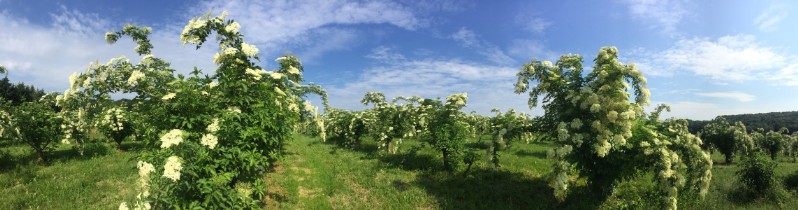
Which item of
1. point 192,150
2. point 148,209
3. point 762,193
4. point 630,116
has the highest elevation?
point 630,116

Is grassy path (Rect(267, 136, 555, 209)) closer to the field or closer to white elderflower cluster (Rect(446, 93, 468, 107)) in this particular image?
the field

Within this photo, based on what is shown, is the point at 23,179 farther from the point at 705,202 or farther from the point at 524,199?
the point at 705,202

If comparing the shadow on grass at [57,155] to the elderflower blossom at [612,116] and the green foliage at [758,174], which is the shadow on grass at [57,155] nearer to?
the elderflower blossom at [612,116]

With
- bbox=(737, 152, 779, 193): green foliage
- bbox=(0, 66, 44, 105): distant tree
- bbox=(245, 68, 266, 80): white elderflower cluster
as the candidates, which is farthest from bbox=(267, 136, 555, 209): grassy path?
bbox=(0, 66, 44, 105): distant tree

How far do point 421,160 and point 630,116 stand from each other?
9916 mm

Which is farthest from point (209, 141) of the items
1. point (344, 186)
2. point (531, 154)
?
point (531, 154)

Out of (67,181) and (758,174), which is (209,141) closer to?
(67,181)

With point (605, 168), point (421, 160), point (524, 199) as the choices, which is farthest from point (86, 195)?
point (605, 168)

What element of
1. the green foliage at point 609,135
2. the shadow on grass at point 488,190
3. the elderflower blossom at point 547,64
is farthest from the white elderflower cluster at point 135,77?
the elderflower blossom at point 547,64

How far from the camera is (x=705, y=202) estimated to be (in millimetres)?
11680

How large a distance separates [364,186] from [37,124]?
14.3 m

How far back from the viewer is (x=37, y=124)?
16344 millimetres

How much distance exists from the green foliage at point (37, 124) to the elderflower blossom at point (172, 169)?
14.7 m

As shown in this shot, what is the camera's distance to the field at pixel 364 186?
11359 mm
